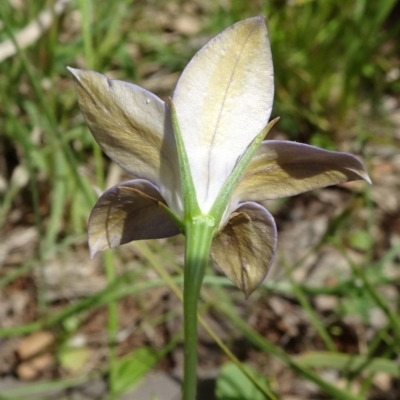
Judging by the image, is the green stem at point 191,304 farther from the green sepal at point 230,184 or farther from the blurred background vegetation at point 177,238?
the blurred background vegetation at point 177,238

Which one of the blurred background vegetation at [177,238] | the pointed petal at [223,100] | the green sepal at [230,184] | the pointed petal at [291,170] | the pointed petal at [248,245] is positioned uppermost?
the pointed petal at [223,100]

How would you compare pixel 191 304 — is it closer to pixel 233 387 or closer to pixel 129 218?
pixel 129 218

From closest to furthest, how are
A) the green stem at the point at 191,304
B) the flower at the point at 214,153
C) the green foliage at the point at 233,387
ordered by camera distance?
the green stem at the point at 191,304, the flower at the point at 214,153, the green foliage at the point at 233,387

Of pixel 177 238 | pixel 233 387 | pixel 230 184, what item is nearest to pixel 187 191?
pixel 230 184

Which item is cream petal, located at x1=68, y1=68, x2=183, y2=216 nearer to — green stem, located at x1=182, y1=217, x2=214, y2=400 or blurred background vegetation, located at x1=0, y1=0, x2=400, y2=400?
green stem, located at x1=182, y1=217, x2=214, y2=400

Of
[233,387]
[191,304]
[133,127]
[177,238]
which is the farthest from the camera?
[177,238]

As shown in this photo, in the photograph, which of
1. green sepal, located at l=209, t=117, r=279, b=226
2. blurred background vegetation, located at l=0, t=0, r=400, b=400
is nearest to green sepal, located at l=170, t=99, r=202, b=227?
green sepal, located at l=209, t=117, r=279, b=226

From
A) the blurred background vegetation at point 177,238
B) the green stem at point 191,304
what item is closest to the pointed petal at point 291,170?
the green stem at point 191,304

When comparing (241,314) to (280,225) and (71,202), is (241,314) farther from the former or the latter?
(71,202)
